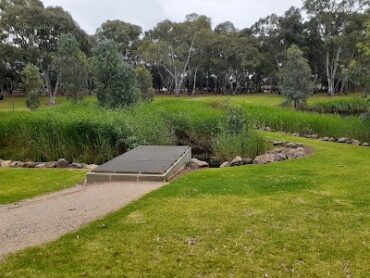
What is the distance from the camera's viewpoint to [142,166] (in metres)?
8.13

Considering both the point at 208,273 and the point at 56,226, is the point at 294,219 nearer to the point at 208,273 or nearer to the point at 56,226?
the point at 208,273

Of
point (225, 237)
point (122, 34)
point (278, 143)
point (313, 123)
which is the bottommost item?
point (225, 237)

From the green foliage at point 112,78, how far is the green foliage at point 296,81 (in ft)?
47.2

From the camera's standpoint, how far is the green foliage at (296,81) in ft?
87.2

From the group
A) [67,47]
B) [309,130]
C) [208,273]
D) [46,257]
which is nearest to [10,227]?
[46,257]

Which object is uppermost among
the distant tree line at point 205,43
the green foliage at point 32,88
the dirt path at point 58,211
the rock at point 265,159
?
the distant tree line at point 205,43

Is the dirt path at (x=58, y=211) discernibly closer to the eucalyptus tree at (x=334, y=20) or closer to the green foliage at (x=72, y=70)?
the green foliage at (x=72, y=70)

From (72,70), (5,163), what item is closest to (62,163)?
(5,163)

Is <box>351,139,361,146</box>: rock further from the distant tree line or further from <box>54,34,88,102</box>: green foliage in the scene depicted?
the distant tree line

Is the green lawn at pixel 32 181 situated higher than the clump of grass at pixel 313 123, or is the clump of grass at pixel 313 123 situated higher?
the clump of grass at pixel 313 123

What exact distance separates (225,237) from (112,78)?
1191cm

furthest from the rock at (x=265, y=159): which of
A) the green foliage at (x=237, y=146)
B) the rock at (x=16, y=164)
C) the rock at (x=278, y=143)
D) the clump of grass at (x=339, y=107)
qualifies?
the clump of grass at (x=339, y=107)

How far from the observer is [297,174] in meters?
7.68

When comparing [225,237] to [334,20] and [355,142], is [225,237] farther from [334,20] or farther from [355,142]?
[334,20]
